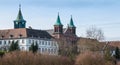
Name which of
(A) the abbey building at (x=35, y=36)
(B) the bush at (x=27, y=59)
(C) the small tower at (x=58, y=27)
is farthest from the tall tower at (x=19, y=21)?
(B) the bush at (x=27, y=59)

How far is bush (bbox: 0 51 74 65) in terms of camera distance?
43684 millimetres

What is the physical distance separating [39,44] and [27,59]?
1821 inches

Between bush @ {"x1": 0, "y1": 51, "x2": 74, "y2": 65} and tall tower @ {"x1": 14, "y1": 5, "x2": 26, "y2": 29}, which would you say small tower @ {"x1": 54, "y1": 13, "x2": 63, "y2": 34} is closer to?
tall tower @ {"x1": 14, "y1": 5, "x2": 26, "y2": 29}

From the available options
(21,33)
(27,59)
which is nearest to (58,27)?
(21,33)

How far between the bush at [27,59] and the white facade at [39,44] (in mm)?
34611

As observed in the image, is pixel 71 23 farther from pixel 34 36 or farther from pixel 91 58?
pixel 91 58

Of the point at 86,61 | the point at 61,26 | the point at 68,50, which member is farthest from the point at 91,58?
the point at 61,26

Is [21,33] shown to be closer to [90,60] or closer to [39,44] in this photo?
[39,44]

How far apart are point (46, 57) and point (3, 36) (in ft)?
143

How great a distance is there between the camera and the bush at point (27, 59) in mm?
43684

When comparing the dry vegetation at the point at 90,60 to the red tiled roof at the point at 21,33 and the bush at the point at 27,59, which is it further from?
the red tiled roof at the point at 21,33

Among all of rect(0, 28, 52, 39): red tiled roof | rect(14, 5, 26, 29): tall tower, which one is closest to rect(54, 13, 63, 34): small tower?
rect(0, 28, 52, 39): red tiled roof

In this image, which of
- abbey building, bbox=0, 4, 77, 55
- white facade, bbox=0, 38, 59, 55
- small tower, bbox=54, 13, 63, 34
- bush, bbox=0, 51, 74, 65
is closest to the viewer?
bush, bbox=0, 51, 74, 65

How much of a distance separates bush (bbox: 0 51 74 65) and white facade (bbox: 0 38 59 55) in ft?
114
